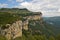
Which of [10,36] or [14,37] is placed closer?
[10,36]

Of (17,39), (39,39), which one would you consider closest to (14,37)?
(17,39)

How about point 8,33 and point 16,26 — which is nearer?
point 8,33

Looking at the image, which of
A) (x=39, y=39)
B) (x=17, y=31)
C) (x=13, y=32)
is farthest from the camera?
(x=17, y=31)

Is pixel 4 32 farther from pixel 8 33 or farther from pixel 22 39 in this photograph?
pixel 22 39

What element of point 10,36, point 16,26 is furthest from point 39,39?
point 16,26

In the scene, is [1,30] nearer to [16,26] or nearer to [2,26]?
[2,26]

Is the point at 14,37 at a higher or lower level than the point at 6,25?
lower

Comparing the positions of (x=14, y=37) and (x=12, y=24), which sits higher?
(x=12, y=24)

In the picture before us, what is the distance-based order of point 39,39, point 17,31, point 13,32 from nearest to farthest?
→ 1. point 39,39
2. point 13,32
3. point 17,31
